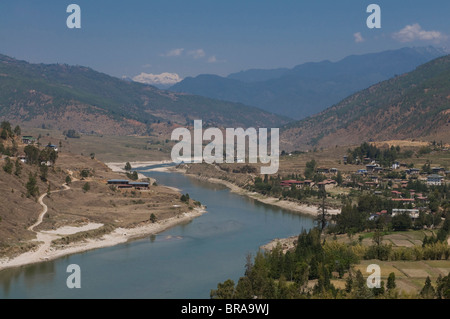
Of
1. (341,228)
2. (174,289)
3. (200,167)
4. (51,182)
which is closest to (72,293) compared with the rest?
(174,289)

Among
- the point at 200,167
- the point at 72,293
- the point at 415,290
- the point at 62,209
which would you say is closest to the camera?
the point at 415,290

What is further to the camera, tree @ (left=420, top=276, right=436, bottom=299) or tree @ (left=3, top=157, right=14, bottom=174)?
tree @ (left=3, top=157, right=14, bottom=174)

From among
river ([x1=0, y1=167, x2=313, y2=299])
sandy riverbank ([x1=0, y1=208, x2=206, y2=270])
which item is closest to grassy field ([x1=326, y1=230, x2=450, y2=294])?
river ([x1=0, y1=167, x2=313, y2=299])

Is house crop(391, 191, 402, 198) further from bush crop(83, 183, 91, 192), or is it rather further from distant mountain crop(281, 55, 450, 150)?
distant mountain crop(281, 55, 450, 150)

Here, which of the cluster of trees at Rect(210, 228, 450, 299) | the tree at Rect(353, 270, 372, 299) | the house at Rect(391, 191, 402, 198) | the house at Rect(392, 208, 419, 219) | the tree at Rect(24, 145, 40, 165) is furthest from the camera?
the house at Rect(391, 191, 402, 198)

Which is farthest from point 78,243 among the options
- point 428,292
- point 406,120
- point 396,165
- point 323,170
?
point 406,120

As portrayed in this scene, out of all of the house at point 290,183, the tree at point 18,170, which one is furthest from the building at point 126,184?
the house at point 290,183

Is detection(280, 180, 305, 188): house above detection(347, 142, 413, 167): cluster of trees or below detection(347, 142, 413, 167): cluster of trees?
below

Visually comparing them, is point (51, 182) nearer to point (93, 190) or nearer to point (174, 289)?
point (93, 190)
